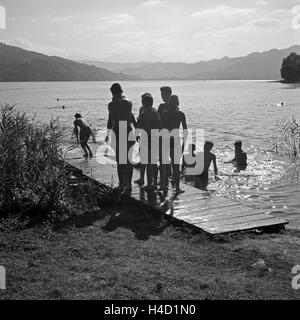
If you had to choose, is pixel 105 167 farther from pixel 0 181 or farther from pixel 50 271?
pixel 50 271

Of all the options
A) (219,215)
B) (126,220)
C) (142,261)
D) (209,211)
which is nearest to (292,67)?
(209,211)

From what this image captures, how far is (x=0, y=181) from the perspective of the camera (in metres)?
7.35

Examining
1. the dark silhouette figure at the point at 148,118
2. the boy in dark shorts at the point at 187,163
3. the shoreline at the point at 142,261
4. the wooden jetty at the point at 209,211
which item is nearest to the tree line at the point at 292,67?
the boy in dark shorts at the point at 187,163

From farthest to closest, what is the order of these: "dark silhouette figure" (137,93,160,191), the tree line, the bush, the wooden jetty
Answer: the tree line < "dark silhouette figure" (137,93,160,191) < the bush < the wooden jetty

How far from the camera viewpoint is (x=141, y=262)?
18.2ft

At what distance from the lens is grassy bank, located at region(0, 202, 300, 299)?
15.4 feet

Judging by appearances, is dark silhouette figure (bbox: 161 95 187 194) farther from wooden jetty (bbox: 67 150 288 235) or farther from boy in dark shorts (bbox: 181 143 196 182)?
boy in dark shorts (bbox: 181 143 196 182)

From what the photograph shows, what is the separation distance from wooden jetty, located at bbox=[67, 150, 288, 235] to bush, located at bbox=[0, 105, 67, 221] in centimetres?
153

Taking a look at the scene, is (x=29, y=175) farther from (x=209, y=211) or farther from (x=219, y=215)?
(x=219, y=215)

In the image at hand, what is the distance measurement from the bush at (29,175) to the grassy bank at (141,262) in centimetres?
55

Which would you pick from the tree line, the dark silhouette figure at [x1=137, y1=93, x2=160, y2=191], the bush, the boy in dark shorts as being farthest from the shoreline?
the tree line

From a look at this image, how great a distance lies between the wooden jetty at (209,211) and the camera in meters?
6.95

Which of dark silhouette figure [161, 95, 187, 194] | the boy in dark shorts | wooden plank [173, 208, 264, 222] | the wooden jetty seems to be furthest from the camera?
the boy in dark shorts
